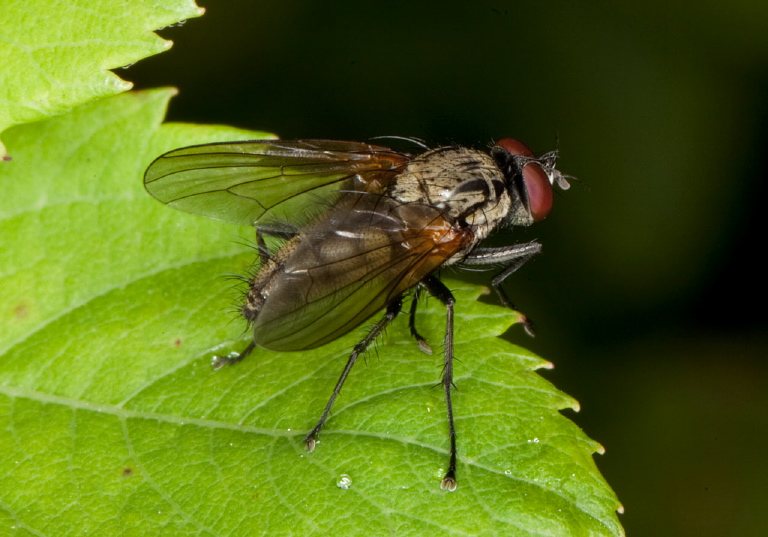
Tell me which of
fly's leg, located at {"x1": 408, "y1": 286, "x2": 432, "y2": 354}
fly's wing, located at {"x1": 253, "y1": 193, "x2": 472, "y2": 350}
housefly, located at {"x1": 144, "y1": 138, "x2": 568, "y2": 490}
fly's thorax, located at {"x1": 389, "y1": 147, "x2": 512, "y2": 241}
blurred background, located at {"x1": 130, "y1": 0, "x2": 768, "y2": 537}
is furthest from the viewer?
blurred background, located at {"x1": 130, "y1": 0, "x2": 768, "y2": 537}

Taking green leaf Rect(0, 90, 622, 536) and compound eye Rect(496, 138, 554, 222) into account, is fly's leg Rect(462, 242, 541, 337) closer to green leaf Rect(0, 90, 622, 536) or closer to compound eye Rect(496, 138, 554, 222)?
compound eye Rect(496, 138, 554, 222)

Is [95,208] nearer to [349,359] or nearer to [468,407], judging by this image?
[349,359]

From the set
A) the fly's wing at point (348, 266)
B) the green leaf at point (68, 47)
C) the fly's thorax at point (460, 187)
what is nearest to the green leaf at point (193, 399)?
the fly's wing at point (348, 266)

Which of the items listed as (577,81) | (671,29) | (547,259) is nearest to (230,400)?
(547,259)

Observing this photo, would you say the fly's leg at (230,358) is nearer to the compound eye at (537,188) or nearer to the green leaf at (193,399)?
the green leaf at (193,399)

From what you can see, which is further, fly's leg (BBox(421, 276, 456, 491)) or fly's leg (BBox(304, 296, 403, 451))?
fly's leg (BBox(304, 296, 403, 451))

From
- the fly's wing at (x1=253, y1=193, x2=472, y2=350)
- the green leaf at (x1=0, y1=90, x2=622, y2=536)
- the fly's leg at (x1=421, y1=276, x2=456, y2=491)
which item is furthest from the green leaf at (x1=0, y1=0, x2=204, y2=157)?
the fly's leg at (x1=421, y1=276, x2=456, y2=491)

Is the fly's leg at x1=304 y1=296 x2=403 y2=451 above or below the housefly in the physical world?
below

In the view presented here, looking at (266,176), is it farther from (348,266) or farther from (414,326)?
(414,326)
